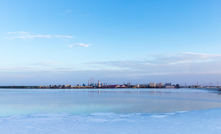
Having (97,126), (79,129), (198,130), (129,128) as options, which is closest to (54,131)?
(79,129)

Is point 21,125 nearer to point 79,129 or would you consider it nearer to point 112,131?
point 79,129

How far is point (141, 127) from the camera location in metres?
8.19

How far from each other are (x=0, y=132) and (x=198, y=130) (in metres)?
8.00

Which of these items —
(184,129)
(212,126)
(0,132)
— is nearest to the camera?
(0,132)

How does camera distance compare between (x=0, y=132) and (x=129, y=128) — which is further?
(x=129, y=128)

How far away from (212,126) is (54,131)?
6.94 metres

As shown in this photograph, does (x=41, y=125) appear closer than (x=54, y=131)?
No

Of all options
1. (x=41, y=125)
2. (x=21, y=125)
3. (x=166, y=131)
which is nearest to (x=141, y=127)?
(x=166, y=131)

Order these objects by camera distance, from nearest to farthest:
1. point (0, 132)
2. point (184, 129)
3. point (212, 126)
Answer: point (0, 132), point (184, 129), point (212, 126)

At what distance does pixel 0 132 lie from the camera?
23.7ft

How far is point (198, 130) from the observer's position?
7574mm

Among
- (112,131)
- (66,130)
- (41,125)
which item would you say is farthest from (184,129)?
(41,125)

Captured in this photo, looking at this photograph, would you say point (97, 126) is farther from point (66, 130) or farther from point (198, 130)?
point (198, 130)

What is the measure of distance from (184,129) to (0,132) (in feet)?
24.6
